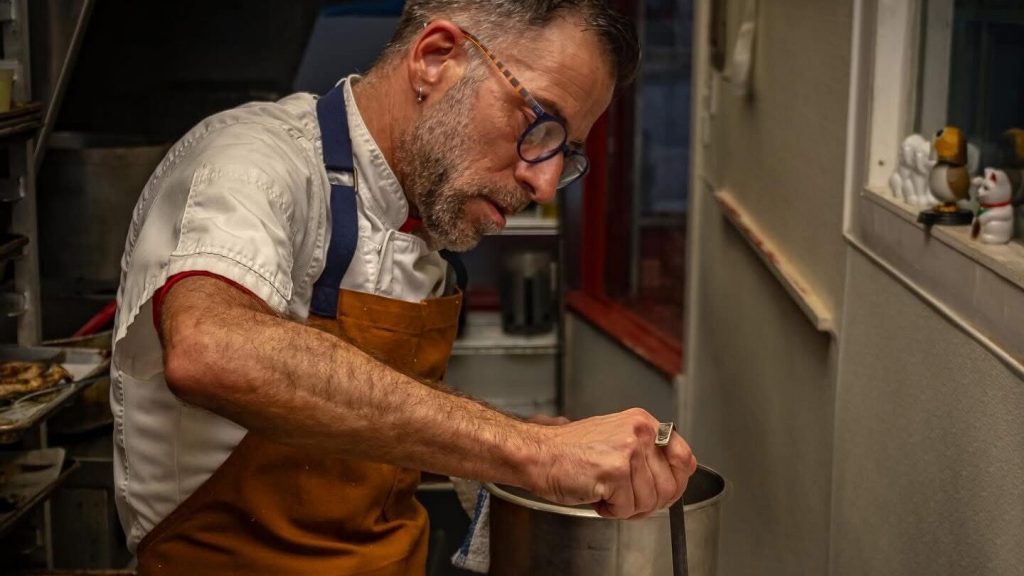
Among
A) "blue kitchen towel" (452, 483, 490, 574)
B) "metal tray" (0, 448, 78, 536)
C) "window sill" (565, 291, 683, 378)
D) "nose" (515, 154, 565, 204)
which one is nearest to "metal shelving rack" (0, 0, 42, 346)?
"metal tray" (0, 448, 78, 536)

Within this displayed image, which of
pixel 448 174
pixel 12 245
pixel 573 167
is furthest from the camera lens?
pixel 12 245

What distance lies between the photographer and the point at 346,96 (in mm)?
1662

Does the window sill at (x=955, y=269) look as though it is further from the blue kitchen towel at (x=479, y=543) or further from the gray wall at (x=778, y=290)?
the blue kitchen towel at (x=479, y=543)

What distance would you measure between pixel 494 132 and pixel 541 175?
8 cm

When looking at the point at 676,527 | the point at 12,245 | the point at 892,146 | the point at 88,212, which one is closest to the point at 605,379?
the point at 88,212

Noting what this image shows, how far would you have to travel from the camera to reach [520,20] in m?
1.50

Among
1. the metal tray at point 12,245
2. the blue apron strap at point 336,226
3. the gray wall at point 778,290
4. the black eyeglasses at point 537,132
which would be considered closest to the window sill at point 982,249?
the gray wall at point 778,290

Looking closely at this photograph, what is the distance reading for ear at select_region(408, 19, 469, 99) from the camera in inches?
59.5

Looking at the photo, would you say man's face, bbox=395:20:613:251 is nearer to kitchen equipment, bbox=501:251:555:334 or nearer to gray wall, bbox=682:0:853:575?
gray wall, bbox=682:0:853:575

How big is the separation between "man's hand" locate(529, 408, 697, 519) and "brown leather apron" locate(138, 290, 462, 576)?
14.9 inches

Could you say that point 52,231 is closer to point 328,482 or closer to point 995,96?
point 328,482

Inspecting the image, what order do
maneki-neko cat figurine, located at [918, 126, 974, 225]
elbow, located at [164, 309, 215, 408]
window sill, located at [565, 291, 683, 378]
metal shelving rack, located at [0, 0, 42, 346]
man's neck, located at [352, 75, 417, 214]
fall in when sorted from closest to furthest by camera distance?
elbow, located at [164, 309, 215, 408] → man's neck, located at [352, 75, 417, 214] → maneki-neko cat figurine, located at [918, 126, 974, 225] → metal shelving rack, located at [0, 0, 42, 346] → window sill, located at [565, 291, 683, 378]

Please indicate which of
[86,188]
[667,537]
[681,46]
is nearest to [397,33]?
[667,537]

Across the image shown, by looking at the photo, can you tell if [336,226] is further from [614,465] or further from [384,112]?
[614,465]
